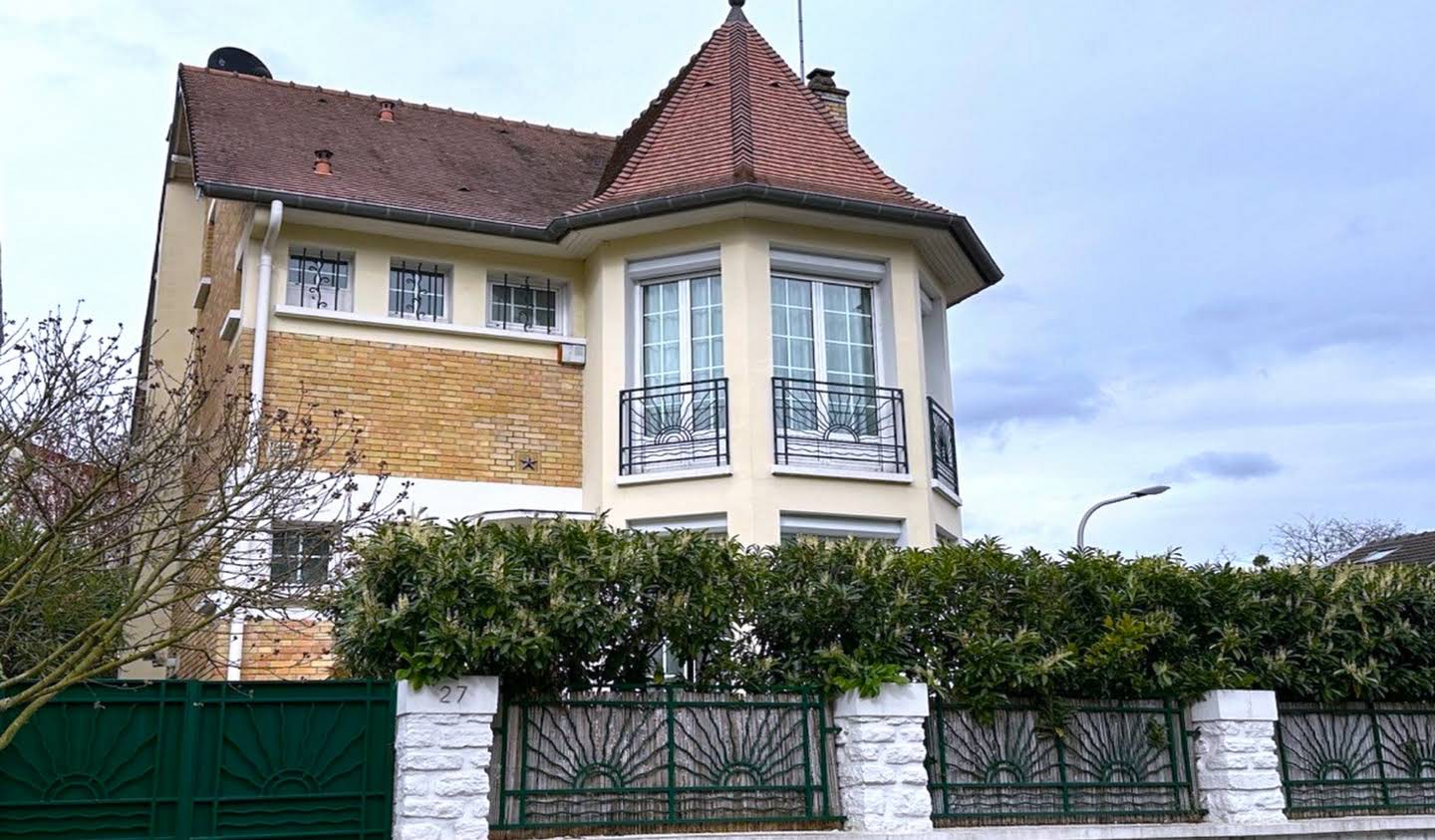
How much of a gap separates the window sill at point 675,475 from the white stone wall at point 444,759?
5511 mm

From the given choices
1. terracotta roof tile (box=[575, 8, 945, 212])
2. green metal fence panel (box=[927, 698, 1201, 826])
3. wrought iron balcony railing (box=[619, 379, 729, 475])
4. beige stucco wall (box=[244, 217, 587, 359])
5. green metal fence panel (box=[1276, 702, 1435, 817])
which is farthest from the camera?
terracotta roof tile (box=[575, 8, 945, 212])

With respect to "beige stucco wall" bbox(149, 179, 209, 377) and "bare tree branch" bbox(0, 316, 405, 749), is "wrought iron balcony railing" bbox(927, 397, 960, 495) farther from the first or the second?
"beige stucco wall" bbox(149, 179, 209, 377)

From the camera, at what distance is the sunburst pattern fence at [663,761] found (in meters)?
8.87

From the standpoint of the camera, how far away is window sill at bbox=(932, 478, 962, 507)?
14.8 meters

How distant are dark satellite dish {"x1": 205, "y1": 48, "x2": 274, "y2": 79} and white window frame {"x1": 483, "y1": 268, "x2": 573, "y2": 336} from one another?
778 cm

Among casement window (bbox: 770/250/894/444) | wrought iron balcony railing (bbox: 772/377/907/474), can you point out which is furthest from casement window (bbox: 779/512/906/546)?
casement window (bbox: 770/250/894/444)

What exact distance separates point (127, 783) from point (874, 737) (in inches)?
190

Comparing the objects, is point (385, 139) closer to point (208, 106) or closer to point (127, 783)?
point (208, 106)

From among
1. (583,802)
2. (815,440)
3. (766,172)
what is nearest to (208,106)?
(766,172)

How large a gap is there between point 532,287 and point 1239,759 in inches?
355

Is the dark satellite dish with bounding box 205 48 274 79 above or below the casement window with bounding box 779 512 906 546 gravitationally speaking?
above

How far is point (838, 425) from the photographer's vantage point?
567 inches

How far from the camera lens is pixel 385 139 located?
17219 mm

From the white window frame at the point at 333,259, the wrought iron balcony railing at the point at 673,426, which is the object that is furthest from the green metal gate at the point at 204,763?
the white window frame at the point at 333,259
